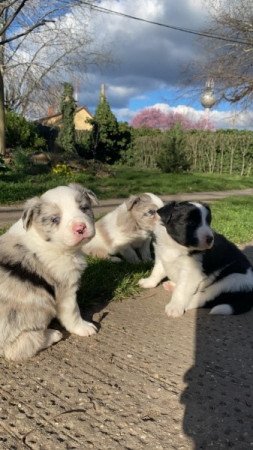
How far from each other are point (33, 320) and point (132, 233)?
300 centimetres

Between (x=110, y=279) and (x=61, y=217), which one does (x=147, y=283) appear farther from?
(x=61, y=217)

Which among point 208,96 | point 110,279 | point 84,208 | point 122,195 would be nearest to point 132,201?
point 110,279

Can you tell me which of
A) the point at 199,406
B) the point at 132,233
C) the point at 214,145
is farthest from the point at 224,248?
the point at 214,145

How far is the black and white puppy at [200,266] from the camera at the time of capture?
4066mm

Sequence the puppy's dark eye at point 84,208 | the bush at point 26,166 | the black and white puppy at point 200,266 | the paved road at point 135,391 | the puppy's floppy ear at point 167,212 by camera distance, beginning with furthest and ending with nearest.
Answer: the bush at point 26,166 < the puppy's floppy ear at point 167,212 < the black and white puppy at point 200,266 < the puppy's dark eye at point 84,208 < the paved road at point 135,391

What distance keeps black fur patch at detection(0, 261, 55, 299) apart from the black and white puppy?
1405 millimetres

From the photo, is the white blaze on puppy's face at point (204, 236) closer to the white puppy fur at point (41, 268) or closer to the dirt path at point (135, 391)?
the dirt path at point (135, 391)

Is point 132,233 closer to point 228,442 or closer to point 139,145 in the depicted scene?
point 228,442

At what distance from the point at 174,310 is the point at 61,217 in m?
1.56

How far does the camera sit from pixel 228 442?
2.23 metres

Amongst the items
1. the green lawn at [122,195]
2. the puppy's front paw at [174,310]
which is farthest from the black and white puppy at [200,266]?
the green lawn at [122,195]

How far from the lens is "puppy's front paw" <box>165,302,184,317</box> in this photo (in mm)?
3995

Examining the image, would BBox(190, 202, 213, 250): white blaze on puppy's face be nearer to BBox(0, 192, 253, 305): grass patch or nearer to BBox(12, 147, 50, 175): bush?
BBox(0, 192, 253, 305): grass patch

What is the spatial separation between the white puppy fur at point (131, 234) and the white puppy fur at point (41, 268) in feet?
8.28
